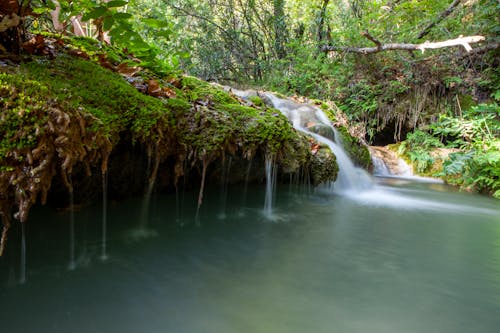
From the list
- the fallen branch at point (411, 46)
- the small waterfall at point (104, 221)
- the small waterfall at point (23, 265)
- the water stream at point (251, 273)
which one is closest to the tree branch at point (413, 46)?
the fallen branch at point (411, 46)

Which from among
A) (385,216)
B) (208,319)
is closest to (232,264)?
(208,319)

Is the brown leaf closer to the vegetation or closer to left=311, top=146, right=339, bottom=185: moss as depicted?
the vegetation

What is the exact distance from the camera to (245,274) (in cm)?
216

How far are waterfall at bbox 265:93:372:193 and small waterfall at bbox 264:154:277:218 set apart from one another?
198 centimetres

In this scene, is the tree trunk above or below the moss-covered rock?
above

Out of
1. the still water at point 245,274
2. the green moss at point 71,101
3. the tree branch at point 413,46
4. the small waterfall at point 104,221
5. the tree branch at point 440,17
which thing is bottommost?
the still water at point 245,274

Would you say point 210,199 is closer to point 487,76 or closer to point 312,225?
point 312,225

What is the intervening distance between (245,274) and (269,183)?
176 centimetres

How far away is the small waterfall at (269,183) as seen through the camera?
136 inches

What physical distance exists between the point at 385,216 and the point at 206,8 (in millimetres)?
12770

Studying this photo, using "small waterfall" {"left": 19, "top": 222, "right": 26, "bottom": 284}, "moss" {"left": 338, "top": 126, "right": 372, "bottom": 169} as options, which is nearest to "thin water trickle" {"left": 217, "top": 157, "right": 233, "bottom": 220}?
"small waterfall" {"left": 19, "top": 222, "right": 26, "bottom": 284}

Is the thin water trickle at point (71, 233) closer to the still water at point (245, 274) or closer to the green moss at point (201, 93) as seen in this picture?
the still water at point (245, 274)

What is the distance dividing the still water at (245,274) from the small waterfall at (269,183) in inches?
8.1

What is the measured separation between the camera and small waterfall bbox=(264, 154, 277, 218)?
3453mm
